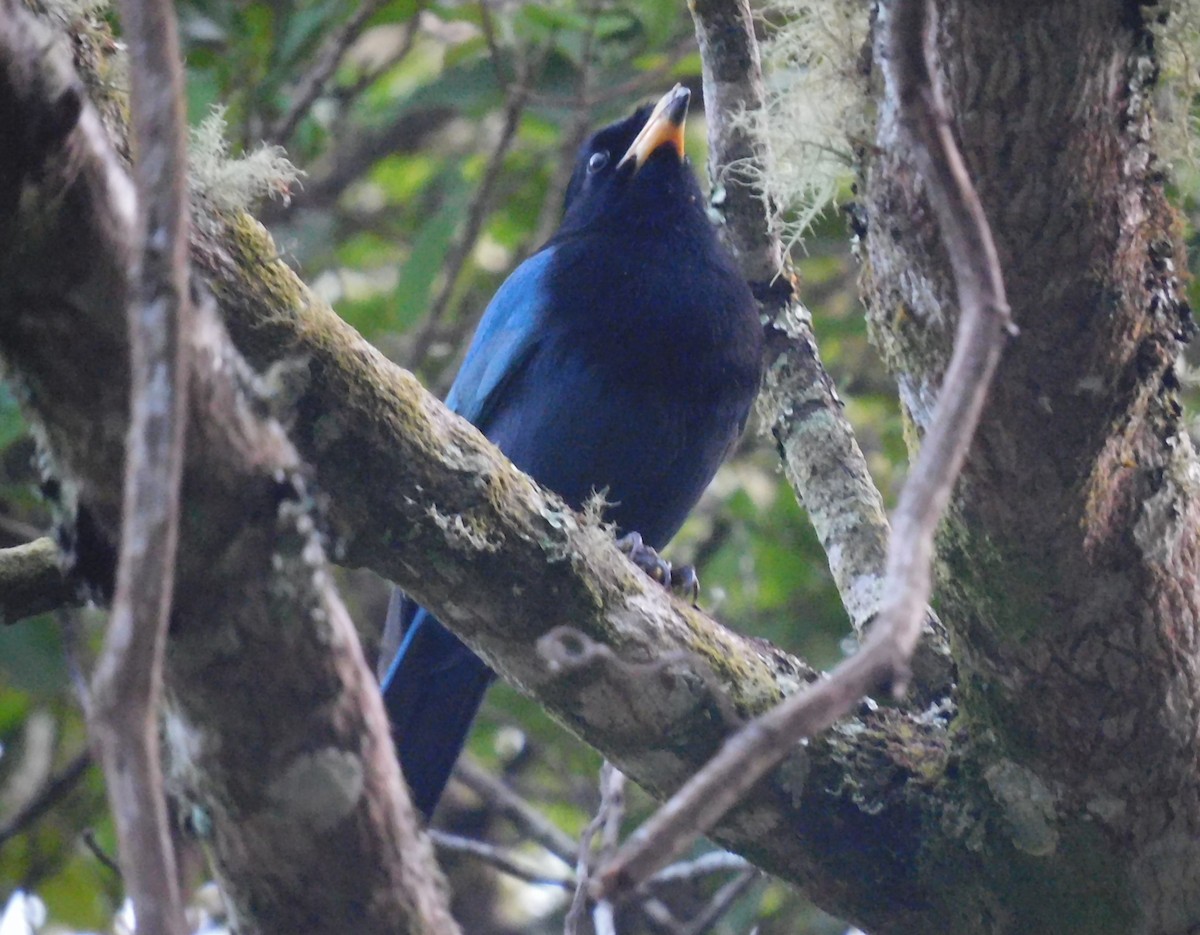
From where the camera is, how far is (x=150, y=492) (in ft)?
3.65

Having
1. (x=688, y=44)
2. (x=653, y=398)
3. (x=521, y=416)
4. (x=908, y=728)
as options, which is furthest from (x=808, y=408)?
(x=688, y=44)

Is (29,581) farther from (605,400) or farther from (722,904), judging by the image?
(722,904)

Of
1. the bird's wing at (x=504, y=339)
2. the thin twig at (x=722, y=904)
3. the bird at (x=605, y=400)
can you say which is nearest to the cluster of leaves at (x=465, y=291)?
the thin twig at (x=722, y=904)

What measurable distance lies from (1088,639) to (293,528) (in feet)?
3.92

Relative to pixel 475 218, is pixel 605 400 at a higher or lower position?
lower

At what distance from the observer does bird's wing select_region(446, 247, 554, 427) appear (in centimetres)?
352

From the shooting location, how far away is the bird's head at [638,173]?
149 inches

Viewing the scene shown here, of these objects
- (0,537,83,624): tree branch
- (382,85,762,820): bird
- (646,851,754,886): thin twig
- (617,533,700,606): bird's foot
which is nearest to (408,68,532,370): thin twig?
(382,85,762,820): bird

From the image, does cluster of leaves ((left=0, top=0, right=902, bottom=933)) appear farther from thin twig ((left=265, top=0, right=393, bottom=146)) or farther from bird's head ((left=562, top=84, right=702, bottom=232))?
bird's head ((left=562, top=84, right=702, bottom=232))

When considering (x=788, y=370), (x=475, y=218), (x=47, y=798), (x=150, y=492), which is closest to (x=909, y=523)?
(x=150, y=492)

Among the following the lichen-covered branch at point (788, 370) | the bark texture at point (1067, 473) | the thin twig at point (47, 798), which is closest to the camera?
the bark texture at point (1067, 473)

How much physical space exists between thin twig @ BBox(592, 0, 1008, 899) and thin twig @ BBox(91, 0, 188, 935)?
1.06ft

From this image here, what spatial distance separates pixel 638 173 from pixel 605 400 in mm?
808

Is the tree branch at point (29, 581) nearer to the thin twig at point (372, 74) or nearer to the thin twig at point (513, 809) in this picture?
the thin twig at point (513, 809)
